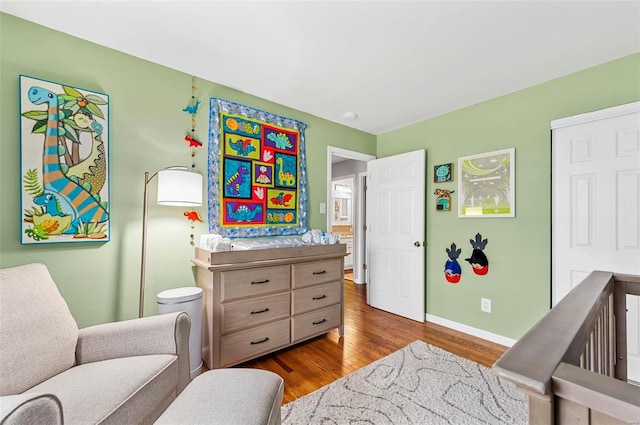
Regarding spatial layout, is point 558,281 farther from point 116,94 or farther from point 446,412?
point 116,94

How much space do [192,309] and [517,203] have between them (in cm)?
287

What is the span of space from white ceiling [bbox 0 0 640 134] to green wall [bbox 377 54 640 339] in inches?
6.8

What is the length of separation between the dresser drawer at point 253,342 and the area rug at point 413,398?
1.86 feet

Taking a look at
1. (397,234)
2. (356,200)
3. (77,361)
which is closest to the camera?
(77,361)

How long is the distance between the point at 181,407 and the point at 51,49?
228 centimetres

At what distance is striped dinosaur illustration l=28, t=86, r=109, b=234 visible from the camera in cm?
168

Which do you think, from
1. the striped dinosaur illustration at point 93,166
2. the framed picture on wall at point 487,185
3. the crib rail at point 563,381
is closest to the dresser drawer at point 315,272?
the framed picture on wall at point 487,185

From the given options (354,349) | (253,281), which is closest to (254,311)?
(253,281)

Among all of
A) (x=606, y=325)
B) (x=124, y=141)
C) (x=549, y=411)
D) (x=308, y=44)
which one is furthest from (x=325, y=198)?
(x=549, y=411)

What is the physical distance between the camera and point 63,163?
1739 mm

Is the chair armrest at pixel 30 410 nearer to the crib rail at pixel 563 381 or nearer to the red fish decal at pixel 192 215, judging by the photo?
the crib rail at pixel 563 381

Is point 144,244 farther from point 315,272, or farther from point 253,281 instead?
point 315,272

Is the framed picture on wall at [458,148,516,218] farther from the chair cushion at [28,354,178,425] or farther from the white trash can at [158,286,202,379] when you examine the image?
the chair cushion at [28,354,178,425]

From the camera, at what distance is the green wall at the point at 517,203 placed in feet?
7.01
